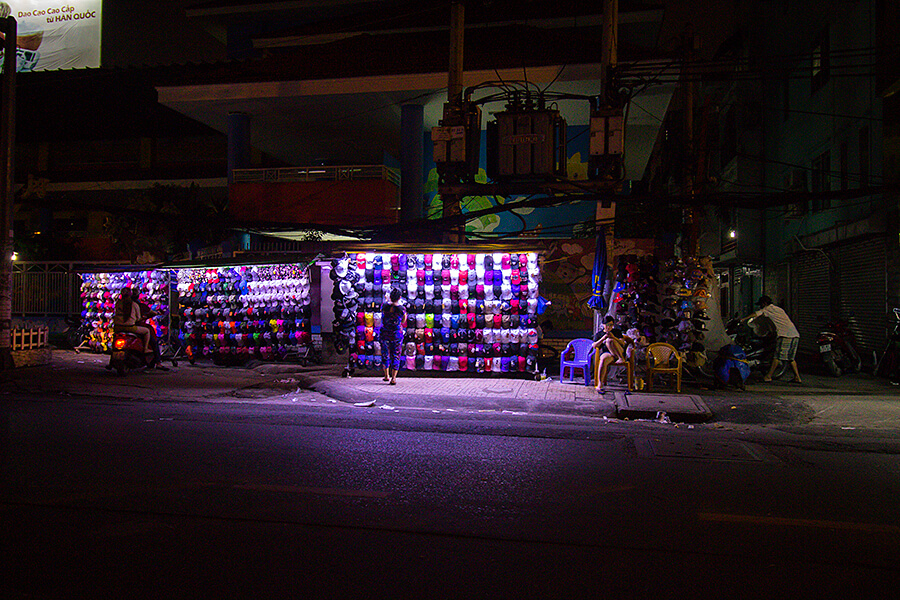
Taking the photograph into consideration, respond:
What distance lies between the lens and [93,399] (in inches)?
439

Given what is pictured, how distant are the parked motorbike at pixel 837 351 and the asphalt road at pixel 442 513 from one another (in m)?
7.00

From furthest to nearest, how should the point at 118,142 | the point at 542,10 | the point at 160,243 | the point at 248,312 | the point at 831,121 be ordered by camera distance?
the point at 118,142 < the point at 160,243 < the point at 542,10 < the point at 831,121 < the point at 248,312

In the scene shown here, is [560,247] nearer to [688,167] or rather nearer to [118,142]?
[688,167]

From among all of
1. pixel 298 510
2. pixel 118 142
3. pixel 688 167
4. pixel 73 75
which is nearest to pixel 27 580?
→ pixel 298 510

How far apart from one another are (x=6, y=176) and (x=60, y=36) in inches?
627

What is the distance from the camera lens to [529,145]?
37.4 ft

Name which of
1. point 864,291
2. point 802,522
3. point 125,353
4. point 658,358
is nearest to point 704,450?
point 802,522

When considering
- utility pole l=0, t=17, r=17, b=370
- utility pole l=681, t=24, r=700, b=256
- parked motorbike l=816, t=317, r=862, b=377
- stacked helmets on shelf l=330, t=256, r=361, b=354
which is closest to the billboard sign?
utility pole l=0, t=17, r=17, b=370

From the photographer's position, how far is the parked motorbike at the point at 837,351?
1428cm

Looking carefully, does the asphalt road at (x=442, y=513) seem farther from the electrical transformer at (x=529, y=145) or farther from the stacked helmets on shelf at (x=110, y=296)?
the stacked helmets on shelf at (x=110, y=296)

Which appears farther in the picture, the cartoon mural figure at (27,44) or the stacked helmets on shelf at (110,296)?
the cartoon mural figure at (27,44)

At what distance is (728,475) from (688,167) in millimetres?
9386

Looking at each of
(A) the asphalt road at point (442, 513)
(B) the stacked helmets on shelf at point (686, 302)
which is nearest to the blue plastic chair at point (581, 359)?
(B) the stacked helmets on shelf at point (686, 302)

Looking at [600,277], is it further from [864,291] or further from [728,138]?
[728,138]
